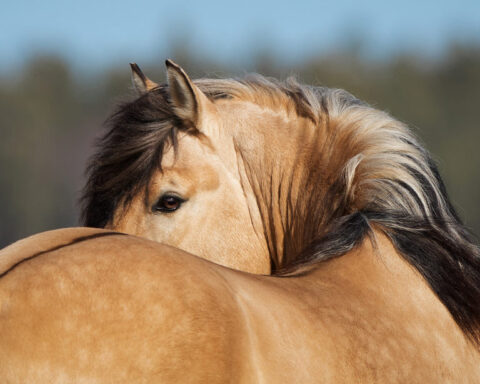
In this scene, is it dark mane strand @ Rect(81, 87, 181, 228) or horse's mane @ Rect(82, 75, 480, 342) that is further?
dark mane strand @ Rect(81, 87, 181, 228)

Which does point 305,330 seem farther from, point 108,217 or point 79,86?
point 79,86

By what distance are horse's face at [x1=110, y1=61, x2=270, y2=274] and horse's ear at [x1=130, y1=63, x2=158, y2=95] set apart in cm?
58

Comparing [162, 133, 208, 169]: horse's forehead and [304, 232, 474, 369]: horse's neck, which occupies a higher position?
[162, 133, 208, 169]: horse's forehead

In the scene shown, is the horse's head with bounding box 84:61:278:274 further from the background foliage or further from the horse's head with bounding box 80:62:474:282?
the background foliage

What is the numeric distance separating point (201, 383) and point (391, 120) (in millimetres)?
1970

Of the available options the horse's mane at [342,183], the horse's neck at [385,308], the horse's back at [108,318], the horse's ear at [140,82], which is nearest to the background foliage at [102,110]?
the horse's ear at [140,82]

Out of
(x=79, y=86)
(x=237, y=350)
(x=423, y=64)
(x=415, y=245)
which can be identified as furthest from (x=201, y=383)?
(x=79, y=86)

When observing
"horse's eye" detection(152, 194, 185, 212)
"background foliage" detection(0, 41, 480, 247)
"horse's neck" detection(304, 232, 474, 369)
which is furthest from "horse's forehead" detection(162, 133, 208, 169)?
"background foliage" detection(0, 41, 480, 247)

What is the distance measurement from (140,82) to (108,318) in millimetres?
2345

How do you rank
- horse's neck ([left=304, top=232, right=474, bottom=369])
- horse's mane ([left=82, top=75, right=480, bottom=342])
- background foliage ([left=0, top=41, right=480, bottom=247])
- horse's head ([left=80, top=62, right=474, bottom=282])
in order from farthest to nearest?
background foliage ([left=0, top=41, right=480, bottom=247]) < horse's head ([left=80, top=62, right=474, bottom=282]) < horse's mane ([left=82, top=75, right=480, bottom=342]) < horse's neck ([left=304, top=232, right=474, bottom=369])

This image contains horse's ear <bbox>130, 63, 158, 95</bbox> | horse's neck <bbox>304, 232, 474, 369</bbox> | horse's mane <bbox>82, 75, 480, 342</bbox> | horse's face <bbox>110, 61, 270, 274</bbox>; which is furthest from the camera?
horse's ear <bbox>130, 63, 158, 95</bbox>

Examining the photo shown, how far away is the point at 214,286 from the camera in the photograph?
1968 millimetres

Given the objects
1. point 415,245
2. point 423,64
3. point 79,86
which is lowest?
point 79,86

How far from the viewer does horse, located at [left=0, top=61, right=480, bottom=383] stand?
1.81m
